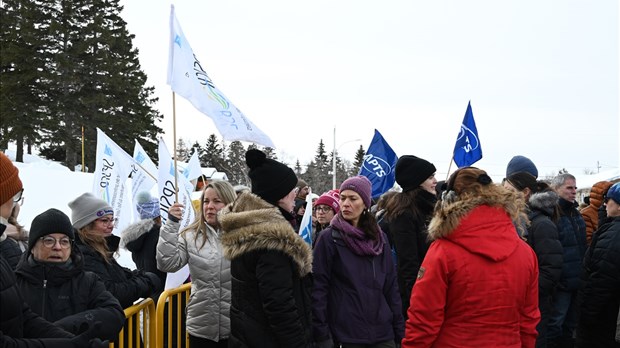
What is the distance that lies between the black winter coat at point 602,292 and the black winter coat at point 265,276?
9.06ft

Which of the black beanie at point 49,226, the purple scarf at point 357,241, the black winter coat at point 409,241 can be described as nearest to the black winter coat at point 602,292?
the black winter coat at point 409,241

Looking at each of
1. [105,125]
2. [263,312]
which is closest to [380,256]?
[263,312]

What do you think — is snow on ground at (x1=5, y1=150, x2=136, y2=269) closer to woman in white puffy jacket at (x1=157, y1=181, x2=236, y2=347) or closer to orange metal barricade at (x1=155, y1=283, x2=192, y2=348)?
orange metal barricade at (x1=155, y1=283, x2=192, y2=348)

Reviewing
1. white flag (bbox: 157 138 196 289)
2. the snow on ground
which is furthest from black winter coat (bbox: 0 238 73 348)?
the snow on ground

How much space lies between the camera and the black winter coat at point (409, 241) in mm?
5188

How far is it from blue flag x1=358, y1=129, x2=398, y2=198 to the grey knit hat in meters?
6.12

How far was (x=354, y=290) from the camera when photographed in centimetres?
451

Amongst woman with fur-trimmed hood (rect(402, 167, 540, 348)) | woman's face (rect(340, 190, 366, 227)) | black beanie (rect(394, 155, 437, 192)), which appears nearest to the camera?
woman with fur-trimmed hood (rect(402, 167, 540, 348))

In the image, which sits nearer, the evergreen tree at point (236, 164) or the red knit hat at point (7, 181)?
the red knit hat at point (7, 181)

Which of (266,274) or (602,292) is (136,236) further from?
(602,292)

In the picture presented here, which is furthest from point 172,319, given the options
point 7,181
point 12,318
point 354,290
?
point 7,181

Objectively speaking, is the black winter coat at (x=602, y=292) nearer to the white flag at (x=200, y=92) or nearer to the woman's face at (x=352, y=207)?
the woman's face at (x=352, y=207)

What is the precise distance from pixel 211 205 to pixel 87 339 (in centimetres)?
240

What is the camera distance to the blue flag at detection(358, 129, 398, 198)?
10305mm
